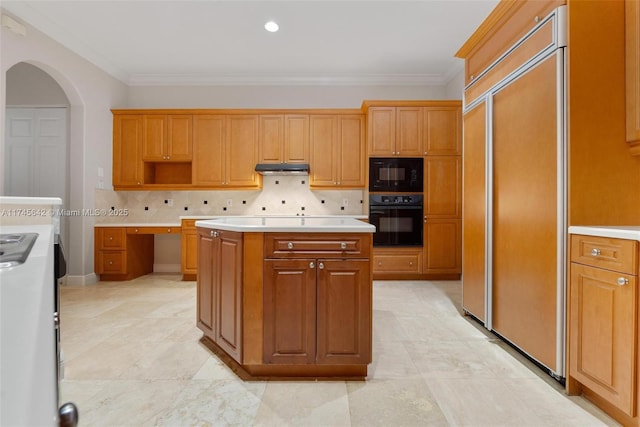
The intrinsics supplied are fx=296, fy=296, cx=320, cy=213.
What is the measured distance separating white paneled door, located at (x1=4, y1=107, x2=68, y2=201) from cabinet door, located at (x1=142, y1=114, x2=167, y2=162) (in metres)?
0.91

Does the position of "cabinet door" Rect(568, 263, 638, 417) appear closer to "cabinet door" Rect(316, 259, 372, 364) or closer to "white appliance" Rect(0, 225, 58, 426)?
"cabinet door" Rect(316, 259, 372, 364)

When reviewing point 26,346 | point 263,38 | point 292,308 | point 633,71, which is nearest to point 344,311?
point 292,308

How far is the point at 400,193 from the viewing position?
13.5 ft

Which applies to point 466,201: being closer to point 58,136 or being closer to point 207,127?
point 207,127

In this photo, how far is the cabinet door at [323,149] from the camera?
4.45m

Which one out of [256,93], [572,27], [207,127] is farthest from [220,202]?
[572,27]

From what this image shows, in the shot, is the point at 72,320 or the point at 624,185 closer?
the point at 624,185

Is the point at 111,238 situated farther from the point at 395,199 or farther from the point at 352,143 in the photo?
the point at 395,199

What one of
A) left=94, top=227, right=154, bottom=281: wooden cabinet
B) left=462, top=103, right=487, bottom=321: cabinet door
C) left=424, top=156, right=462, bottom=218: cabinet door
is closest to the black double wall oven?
left=424, top=156, right=462, bottom=218: cabinet door

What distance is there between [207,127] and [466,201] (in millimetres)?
3673

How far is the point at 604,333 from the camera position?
1430 mm

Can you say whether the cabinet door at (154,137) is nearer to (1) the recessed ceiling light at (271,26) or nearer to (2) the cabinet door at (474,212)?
(1) the recessed ceiling light at (271,26)

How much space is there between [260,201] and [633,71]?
165 inches

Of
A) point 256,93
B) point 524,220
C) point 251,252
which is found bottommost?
point 251,252
